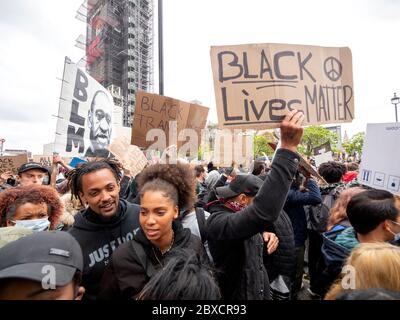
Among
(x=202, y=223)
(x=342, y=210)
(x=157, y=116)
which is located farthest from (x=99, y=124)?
(x=342, y=210)

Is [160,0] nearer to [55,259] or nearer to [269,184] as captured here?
[269,184]

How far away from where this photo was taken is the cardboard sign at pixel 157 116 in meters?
3.31

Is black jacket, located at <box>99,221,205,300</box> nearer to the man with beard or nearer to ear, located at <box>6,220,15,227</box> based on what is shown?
ear, located at <box>6,220,15,227</box>

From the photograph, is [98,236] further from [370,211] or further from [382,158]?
[382,158]

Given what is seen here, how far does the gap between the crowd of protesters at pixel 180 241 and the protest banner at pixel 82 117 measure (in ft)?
3.47

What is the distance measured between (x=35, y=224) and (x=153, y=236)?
3.35ft

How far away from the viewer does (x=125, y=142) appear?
352 centimetres

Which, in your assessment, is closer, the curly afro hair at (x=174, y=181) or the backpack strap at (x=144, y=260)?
the backpack strap at (x=144, y=260)

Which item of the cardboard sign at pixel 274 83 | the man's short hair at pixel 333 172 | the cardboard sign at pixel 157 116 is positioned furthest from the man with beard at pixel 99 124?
the man's short hair at pixel 333 172

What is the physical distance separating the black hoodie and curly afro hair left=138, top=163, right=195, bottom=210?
0.29 metres

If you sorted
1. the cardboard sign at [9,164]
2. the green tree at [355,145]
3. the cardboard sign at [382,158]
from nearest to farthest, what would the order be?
1. the cardboard sign at [382,158]
2. the cardboard sign at [9,164]
3. the green tree at [355,145]

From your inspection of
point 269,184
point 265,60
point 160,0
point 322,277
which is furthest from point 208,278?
point 160,0

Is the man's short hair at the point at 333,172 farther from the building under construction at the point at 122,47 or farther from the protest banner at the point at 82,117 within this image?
the building under construction at the point at 122,47
